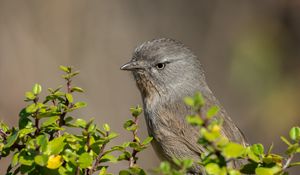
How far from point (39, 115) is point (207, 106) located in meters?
2.57

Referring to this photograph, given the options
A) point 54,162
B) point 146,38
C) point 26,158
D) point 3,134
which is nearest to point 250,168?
point 54,162

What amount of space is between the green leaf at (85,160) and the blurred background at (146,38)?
5641mm

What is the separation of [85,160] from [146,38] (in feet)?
25.9

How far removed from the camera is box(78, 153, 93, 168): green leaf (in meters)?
2.71

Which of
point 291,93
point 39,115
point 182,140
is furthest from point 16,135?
point 291,93

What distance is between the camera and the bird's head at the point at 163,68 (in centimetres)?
580

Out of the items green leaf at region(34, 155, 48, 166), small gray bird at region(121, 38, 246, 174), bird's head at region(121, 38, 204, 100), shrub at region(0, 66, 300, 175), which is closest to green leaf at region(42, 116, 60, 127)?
shrub at region(0, 66, 300, 175)

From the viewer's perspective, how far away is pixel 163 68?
19.3 ft

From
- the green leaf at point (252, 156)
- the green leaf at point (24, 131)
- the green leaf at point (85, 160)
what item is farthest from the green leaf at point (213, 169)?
the green leaf at point (24, 131)

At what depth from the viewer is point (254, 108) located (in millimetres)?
10375

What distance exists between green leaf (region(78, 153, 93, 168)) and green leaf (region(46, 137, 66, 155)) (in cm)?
11

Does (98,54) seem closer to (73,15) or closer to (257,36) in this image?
(73,15)

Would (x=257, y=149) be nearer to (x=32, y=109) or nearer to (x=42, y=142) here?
(x=42, y=142)

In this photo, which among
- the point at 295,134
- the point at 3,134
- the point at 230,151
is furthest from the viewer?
the point at 3,134
